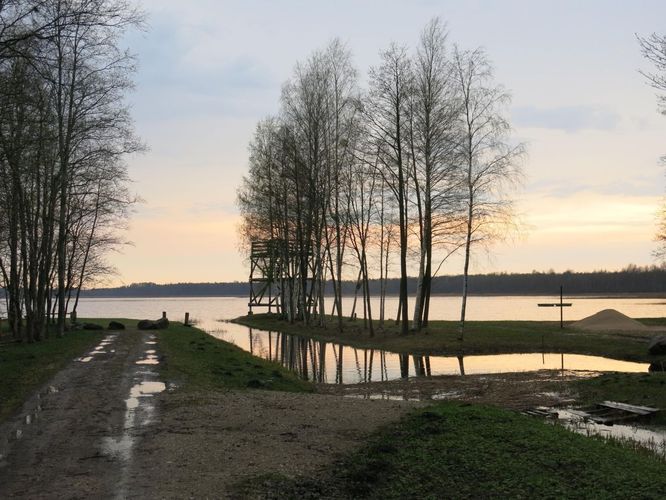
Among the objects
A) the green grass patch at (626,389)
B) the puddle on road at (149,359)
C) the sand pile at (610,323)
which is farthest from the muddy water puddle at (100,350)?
the sand pile at (610,323)

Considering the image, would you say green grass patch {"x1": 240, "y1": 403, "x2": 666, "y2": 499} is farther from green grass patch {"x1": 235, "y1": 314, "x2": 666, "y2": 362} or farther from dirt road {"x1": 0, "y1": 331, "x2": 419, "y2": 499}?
green grass patch {"x1": 235, "y1": 314, "x2": 666, "y2": 362}

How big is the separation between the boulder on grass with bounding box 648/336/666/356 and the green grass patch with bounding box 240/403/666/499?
60.7 feet

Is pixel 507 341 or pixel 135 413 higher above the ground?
pixel 135 413

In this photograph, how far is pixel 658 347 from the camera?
25.6 meters

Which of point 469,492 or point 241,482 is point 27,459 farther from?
point 469,492

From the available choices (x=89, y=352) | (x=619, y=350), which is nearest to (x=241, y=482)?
(x=89, y=352)

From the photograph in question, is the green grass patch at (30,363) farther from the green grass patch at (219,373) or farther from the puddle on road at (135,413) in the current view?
the green grass patch at (219,373)

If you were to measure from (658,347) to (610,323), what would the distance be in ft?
44.0

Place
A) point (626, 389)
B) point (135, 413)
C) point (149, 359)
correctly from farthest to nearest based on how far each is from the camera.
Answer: point (149, 359), point (626, 389), point (135, 413)

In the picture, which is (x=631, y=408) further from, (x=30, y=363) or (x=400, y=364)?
(x=30, y=363)

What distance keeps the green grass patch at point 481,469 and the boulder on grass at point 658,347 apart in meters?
18.5

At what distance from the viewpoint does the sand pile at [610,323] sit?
122ft

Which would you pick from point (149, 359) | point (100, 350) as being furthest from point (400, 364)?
point (100, 350)

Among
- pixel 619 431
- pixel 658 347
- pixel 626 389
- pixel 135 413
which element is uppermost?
pixel 135 413
